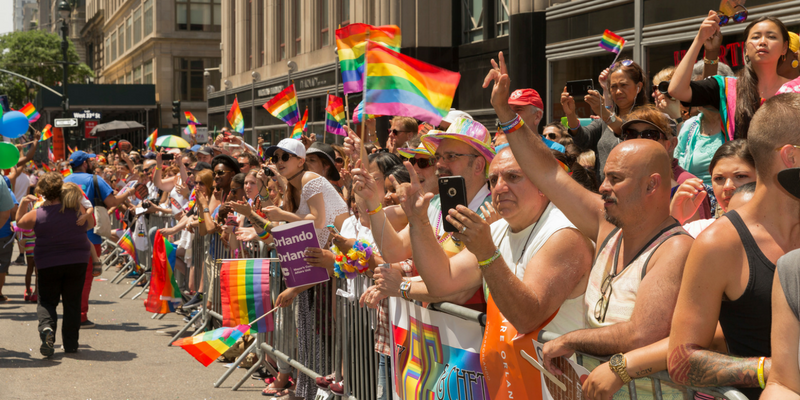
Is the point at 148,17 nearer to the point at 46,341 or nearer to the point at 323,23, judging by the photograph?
the point at 323,23

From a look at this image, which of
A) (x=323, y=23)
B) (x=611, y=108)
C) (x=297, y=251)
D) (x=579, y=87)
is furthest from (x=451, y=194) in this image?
(x=323, y=23)

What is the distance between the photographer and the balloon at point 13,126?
13.0m

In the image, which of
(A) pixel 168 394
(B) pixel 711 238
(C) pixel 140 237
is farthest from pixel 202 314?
(B) pixel 711 238

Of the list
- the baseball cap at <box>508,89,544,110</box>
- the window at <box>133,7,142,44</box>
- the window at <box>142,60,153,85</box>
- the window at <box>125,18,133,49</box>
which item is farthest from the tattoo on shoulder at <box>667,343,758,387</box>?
the window at <box>125,18,133,49</box>

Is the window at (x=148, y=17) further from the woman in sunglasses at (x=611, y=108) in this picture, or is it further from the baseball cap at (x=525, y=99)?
the baseball cap at (x=525, y=99)

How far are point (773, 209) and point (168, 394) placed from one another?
5.98m

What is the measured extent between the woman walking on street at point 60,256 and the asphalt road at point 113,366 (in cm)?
40

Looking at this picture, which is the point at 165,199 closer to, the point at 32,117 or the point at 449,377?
the point at 32,117

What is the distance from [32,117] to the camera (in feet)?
67.2

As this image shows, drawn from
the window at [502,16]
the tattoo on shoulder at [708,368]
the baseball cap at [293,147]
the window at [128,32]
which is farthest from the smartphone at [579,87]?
the window at [128,32]

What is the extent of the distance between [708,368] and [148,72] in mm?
62082

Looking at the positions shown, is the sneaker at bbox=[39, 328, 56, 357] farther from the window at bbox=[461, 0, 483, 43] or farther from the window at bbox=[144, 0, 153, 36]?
the window at bbox=[144, 0, 153, 36]

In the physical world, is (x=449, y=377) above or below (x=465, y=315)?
below

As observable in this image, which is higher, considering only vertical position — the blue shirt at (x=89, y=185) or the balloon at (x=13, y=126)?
the balloon at (x=13, y=126)
